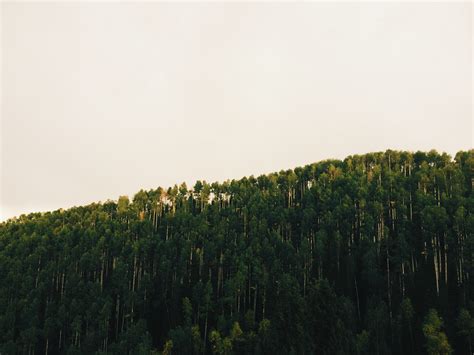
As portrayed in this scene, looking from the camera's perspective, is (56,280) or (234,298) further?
(56,280)

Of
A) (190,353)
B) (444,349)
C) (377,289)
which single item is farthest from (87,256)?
(444,349)

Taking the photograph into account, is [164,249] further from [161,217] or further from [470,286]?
[470,286]

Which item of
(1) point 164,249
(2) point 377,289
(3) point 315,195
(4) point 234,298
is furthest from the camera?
(3) point 315,195

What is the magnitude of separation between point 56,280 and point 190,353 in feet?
182

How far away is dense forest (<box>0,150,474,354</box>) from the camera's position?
82125 mm

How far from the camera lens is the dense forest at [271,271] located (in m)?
82.1

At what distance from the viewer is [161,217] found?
482 ft

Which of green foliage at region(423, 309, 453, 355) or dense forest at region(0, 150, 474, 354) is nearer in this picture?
green foliage at region(423, 309, 453, 355)

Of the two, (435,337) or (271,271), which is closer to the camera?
(435,337)

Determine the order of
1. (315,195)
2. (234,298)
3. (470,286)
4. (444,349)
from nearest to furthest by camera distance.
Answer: (444,349), (470,286), (234,298), (315,195)

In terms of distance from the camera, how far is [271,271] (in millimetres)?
107562

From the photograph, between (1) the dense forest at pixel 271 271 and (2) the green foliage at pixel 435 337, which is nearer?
(2) the green foliage at pixel 435 337

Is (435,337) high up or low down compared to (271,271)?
down

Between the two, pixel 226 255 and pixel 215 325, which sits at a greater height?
pixel 226 255
